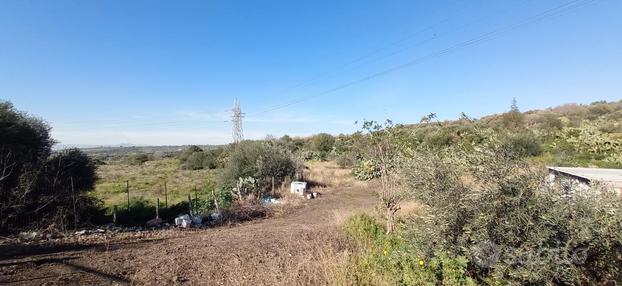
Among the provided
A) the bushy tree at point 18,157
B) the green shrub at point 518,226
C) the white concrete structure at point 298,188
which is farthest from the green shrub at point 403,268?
the white concrete structure at point 298,188

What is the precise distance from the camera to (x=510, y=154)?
4.32m

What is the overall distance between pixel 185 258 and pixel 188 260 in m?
0.16

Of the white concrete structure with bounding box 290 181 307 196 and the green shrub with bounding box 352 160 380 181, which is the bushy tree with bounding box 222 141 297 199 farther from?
the green shrub with bounding box 352 160 380 181

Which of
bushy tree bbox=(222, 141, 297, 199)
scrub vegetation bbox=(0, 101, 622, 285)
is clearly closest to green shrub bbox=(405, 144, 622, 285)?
scrub vegetation bbox=(0, 101, 622, 285)

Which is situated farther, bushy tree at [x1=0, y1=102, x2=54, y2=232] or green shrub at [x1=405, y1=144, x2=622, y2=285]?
bushy tree at [x1=0, y1=102, x2=54, y2=232]

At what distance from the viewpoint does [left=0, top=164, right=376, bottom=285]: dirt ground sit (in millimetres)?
5262

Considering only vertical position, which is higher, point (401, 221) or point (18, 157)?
point (18, 157)

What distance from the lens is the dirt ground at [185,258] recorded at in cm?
526

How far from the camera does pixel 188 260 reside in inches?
253

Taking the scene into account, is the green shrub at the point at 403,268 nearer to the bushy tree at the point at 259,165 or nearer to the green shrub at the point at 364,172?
the bushy tree at the point at 259,165

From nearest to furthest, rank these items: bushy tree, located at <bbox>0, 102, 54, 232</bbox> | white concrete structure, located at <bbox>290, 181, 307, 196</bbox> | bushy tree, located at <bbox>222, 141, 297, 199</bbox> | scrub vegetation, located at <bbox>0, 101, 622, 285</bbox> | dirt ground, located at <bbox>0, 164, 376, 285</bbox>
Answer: scrub vegetation, located at <bbox>0, 101, 622, 285</bbox> → dirt ground, located at <bbox>0, 164, 376, 285</bbox> → bushy tree, located at <bbox>0, 102, 54, 232</bbox> → white concrete structure, located at <bbox>290, 181, 307, 196</bbox> → bushy tree, located at <bbox>222, 141, 297, 199</bbox>

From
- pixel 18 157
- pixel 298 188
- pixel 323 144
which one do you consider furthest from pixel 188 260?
pixel 323 144

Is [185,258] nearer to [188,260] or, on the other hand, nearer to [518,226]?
[188,260]

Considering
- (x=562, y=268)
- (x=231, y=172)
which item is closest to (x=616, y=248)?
(x=562, y=268)
